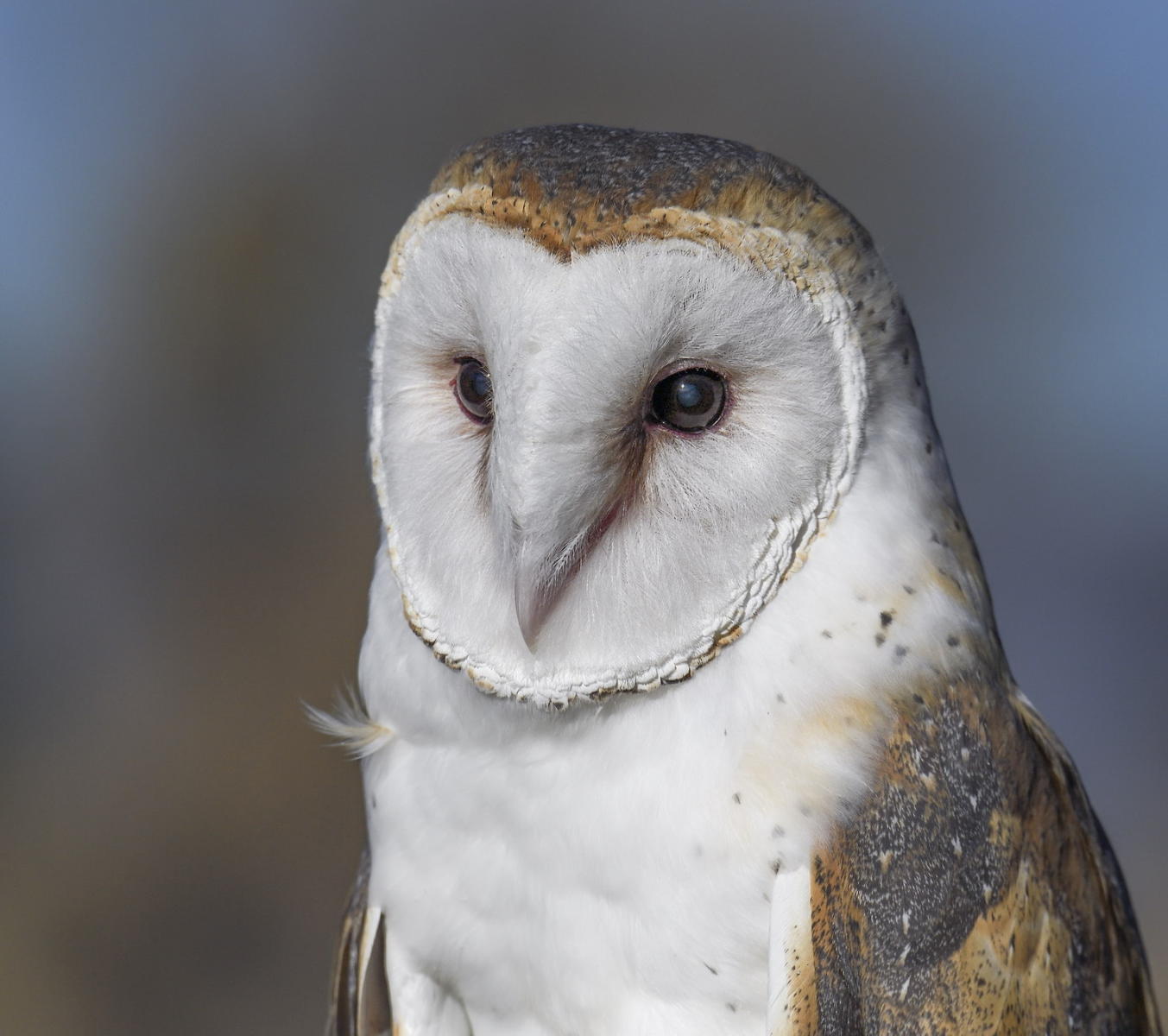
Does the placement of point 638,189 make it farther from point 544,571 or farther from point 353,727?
point 353,727

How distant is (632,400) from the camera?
0.85m

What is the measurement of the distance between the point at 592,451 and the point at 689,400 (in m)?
0.09

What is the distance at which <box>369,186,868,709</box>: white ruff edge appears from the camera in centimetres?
85

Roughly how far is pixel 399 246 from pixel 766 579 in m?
0.43

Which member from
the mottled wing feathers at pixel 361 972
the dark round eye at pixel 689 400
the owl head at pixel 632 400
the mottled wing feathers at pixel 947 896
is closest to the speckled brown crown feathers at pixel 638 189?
the owl head at pixel 632 400

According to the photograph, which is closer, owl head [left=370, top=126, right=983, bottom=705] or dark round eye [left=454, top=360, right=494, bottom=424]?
owl head [left=370, top=126, right=983, bottom=705]

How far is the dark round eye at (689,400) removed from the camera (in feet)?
2.85

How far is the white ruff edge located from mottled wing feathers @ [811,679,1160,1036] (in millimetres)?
163

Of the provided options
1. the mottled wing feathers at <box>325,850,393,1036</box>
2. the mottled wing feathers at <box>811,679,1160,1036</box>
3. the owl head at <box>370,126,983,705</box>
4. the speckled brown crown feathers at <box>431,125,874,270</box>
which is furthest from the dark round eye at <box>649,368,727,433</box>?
the mottled wing feathers at <box>325,850,393,1036</box>

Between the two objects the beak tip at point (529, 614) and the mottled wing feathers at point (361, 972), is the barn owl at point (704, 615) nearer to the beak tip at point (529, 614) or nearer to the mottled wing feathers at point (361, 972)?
the beak tip at point (529, 614)

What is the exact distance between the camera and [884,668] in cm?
93

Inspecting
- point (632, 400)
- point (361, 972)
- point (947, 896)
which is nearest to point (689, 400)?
point (632, 400)

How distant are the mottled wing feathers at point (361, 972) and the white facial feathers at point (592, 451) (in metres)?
0.39

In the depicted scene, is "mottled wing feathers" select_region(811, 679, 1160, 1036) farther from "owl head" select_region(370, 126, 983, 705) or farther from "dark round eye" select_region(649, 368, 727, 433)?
"dark round eye" select_region(649, 368, 727, 433)
